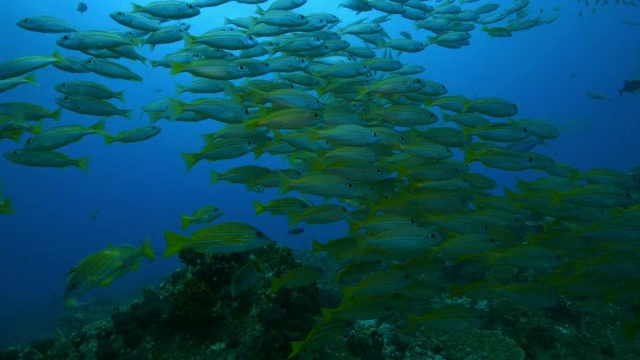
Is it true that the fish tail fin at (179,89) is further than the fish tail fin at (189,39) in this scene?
Yes

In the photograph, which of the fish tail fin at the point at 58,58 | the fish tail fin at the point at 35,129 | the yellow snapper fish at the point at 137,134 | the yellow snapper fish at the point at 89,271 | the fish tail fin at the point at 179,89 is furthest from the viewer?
the fish tail fin at the point at 179,89

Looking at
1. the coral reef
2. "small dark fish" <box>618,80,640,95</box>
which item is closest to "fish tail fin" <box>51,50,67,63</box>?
the coral reef

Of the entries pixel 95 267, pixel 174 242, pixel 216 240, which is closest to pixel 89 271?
pixel 95 267

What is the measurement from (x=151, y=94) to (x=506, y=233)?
291 feet

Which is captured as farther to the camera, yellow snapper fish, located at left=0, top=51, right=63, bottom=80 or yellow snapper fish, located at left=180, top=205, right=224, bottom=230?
yellow snapper fish, located at left=180, top=205, right=224, bottom=230

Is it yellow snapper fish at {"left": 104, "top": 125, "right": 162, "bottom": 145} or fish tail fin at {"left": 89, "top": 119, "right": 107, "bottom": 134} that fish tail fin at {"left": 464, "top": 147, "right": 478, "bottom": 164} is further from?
fish tail fin at {"left": 89, "top": 119, "right": 107, "bottom": 134}

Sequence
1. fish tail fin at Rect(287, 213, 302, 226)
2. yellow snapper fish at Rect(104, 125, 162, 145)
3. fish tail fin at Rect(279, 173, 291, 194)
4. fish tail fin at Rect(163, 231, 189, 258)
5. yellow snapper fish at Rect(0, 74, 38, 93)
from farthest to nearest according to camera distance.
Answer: yellow snapper fish at Rect(104, 125, 162, 145)
yellow snapper fish at Rect(0, 74, 38, 93)
fish tail fin at Rect(287, 213, 302, 226)
fish tail fin at Rect(279, 173, 291, 194)
fish tail fin at Rect(163, 231, 189, 258)

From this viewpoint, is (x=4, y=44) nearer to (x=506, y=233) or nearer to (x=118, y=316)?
(x=118, y=316)

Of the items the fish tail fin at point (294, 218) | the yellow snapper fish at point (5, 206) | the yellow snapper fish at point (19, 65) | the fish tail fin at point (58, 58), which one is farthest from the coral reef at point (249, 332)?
the fish tail fin at point (58, 58)

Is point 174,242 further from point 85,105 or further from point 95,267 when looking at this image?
point 85,105

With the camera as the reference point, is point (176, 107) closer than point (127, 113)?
Yes

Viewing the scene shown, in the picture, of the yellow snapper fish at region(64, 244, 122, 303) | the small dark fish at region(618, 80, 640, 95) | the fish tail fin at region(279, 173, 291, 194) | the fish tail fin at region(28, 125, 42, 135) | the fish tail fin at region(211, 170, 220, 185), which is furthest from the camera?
the small dark fish at region(618, 80, 640, 95)

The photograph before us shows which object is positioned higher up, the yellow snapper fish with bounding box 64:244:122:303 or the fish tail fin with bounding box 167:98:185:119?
the fish tail fin with bounding box 167:98:185:119

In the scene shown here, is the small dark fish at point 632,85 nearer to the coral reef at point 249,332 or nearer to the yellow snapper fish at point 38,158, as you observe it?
the coral reef at point 249,332
